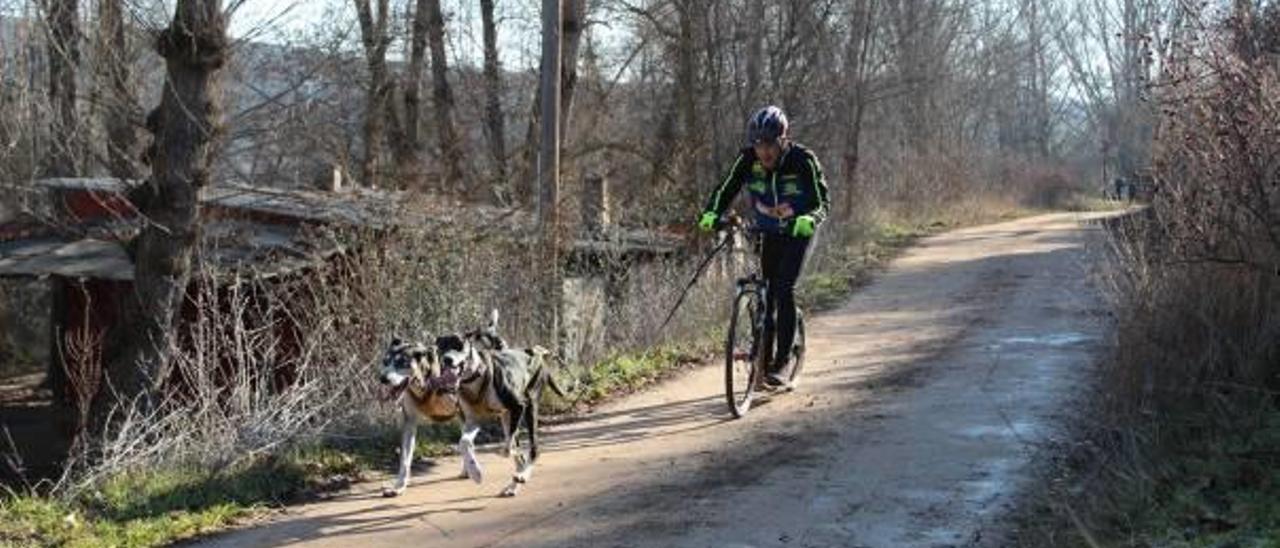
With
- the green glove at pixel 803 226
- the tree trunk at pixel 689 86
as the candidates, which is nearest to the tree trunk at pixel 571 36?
the tree trunk at pixel 689 86

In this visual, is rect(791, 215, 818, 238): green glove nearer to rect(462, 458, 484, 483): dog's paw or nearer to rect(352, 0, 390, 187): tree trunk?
rect(462, 458, 484, 483): dog's paw

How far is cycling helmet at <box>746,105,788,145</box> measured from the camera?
29.9 feet

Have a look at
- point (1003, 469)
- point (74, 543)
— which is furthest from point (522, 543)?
point (1003, 469)

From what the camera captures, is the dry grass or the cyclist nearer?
the dry grass

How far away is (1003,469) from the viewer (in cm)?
758

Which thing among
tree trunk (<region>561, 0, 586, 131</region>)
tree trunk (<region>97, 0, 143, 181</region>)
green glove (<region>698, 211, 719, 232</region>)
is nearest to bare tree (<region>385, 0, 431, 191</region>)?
tree trunk (<region>561, 0, 586, 131</region>)

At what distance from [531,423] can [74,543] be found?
96.1 inches

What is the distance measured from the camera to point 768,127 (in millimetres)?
9125

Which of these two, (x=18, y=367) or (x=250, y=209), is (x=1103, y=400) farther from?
(x=18, y=367)

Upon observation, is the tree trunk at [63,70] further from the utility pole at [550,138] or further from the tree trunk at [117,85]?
the utility pole at [550,138]

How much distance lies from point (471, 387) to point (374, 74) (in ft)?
84.1

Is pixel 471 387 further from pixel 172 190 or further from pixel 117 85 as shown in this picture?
pixel 117 85

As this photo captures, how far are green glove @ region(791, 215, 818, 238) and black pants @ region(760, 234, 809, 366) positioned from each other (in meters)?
0.28

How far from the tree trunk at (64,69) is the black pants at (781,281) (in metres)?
8.18
